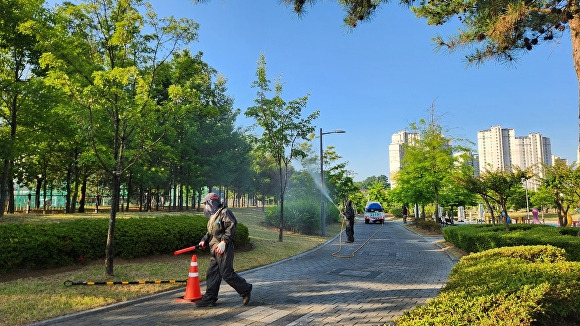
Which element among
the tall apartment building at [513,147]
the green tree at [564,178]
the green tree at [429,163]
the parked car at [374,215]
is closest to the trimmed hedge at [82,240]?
the green tree at [564,178]

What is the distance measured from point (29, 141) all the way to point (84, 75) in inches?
358

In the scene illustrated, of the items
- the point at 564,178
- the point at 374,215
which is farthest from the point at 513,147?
the point at 564,178

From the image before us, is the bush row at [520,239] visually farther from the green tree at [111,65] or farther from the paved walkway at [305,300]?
the green tree at [111,65]

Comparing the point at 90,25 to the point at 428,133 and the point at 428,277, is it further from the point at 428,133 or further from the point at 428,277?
the point at 428,133

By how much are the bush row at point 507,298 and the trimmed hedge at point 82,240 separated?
7.54 m

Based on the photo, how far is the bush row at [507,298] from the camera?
122 inches

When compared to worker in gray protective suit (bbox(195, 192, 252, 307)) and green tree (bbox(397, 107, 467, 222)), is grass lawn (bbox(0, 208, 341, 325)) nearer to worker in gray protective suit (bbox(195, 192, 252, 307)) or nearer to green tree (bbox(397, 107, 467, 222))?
worker in gray protective suit (bbox(195, 192, 252, 307))

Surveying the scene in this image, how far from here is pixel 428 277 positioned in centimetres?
845

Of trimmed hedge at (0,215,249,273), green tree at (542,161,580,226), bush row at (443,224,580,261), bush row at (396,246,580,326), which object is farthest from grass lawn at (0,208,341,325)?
green tree at (542,161,580,226)

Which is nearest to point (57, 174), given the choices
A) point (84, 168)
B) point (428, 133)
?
point (84, 168)

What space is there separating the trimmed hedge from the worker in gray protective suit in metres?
4.08

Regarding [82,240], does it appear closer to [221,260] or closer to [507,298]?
[221,260]

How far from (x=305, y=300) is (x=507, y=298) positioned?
3446 millimetres

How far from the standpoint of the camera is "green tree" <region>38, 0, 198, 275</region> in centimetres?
729
